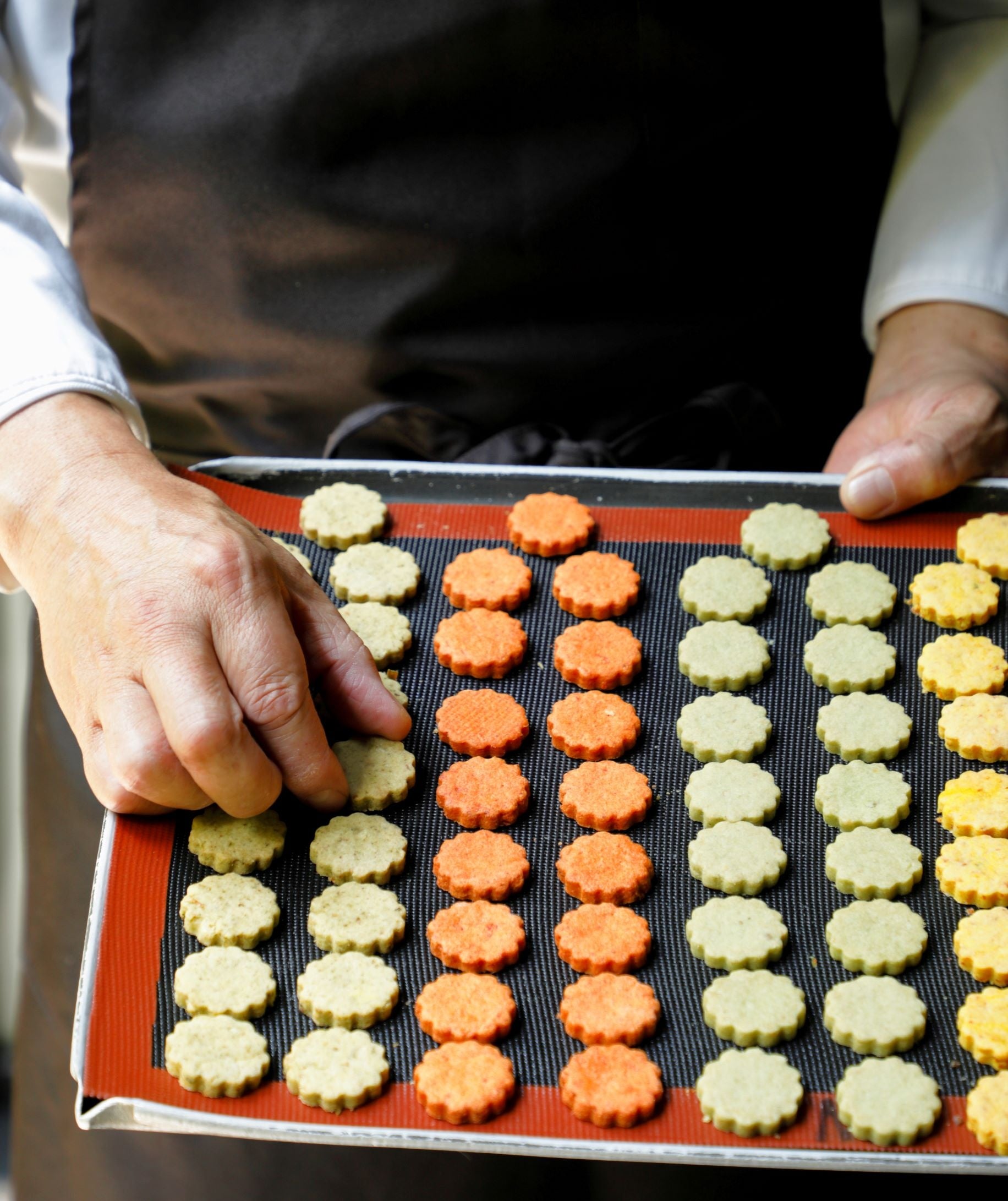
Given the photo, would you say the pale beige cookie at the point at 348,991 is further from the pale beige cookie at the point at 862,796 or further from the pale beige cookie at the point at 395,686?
→ the pale beige cookie at the point at 862,796

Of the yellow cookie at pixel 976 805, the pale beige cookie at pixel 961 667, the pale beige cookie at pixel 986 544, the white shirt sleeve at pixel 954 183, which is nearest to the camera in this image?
the yellow cookie at pixel 976 805

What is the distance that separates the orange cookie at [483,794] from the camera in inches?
51.3

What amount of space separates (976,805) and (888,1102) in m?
0.36

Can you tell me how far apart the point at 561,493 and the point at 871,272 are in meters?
0.68

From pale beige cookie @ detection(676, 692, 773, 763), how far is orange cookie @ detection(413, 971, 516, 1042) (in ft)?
1.16

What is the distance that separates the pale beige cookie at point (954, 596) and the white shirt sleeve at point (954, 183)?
519 millimetres

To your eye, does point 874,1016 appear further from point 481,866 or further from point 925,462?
point 925,462

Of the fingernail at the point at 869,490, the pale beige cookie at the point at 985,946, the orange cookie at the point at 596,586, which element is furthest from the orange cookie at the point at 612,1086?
the fingernail at the point at 869,490

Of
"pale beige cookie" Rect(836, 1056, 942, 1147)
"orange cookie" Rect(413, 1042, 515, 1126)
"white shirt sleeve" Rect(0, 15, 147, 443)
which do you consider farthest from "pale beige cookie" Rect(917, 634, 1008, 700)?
"white shirt sleeve" Rect(0, 15, 147, 443)

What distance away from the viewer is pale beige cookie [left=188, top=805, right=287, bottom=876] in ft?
4.09

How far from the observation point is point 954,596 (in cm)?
150

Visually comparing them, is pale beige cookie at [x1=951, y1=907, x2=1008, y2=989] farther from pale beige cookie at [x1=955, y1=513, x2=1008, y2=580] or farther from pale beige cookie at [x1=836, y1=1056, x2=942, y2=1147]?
pale beige cookie at [x1=955, y1=513, x2=1008, y2=580]

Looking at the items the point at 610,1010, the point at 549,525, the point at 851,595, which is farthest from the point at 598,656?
the point at 610,1010

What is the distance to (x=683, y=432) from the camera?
1.77 meters
